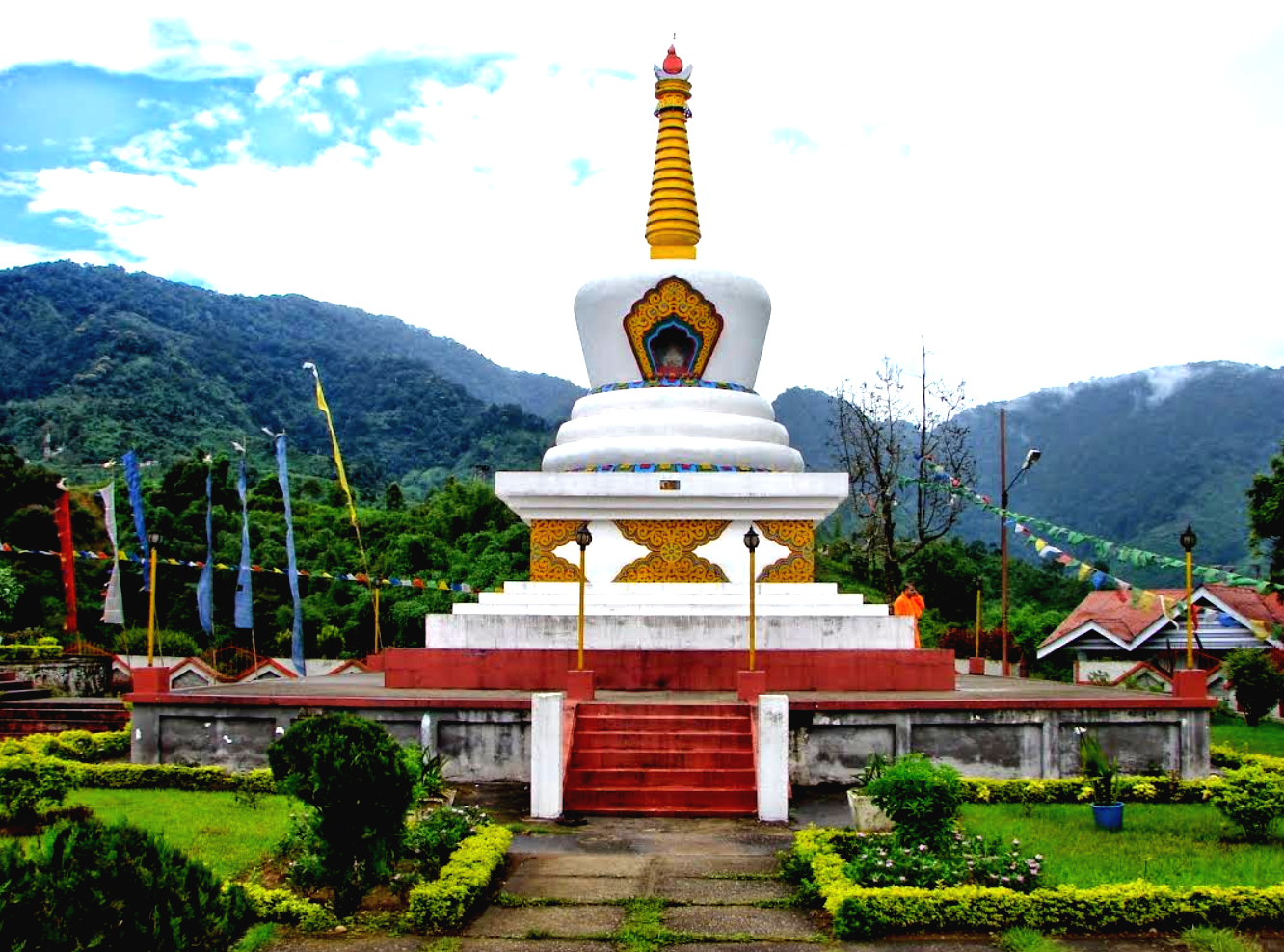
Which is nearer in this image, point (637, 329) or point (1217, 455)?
point (637, 329)

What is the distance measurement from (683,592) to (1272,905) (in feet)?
33.0

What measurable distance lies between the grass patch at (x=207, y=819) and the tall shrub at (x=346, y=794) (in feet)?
3.36

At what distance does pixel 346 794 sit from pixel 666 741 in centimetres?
529

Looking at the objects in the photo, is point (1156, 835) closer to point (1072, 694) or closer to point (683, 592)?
point (1072, 694)

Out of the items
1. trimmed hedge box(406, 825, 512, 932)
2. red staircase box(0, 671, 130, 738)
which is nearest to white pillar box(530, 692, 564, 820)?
trimmed hedge box(406, 825, 512, 932)

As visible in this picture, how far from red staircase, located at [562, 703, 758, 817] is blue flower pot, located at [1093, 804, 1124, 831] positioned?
3.03m

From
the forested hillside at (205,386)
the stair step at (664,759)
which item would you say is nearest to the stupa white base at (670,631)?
the stair step at (664,759)

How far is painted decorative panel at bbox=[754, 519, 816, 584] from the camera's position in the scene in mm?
17266

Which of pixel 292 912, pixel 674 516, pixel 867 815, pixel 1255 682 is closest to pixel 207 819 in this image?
pixel 292 912

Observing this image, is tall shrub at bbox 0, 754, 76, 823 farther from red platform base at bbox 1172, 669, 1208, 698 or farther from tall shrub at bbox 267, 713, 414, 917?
red platform base at bbox 1172, 669, 1208, 698

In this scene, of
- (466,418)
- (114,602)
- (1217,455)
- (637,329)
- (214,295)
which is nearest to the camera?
(637,329)

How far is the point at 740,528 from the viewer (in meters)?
17.3

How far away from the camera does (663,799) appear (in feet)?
38.3

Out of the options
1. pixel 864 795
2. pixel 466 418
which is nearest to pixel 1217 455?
pixel 466 418
